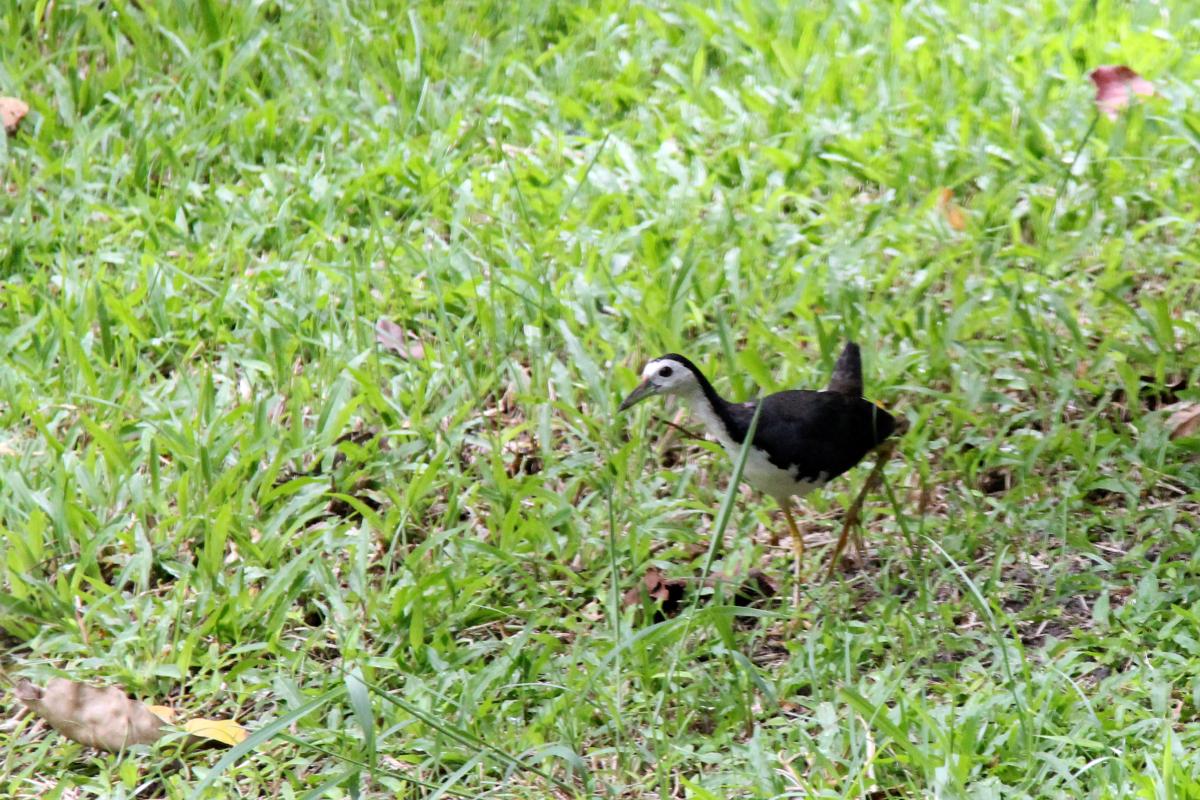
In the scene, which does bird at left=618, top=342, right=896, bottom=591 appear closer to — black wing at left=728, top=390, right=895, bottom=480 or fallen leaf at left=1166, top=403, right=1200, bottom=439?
black wing at left=728, top=390, right=895, bottom=480

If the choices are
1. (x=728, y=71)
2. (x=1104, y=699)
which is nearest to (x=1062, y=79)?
(x=728, y=71)

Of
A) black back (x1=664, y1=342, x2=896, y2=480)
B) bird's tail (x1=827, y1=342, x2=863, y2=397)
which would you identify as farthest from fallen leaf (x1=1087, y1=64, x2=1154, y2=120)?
→ black back (x1=664, y1=342, x2=896, y2=480)

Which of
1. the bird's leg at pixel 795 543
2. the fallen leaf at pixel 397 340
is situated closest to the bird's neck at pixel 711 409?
the bird's leg at pixel 795 543

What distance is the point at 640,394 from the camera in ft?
14.5

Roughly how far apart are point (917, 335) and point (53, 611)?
2.84 meters

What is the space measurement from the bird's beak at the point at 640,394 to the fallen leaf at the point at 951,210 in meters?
1.77

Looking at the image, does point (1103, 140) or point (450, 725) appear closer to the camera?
point (450, 725)

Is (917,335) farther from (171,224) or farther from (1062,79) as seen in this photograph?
(171,224)

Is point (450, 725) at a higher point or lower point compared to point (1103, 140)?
lower

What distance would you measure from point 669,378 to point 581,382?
2.35ft

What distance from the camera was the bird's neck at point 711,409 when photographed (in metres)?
4.27

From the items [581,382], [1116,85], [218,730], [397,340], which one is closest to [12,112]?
[397,340]

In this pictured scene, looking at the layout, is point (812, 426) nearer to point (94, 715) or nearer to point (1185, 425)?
point (1185, 425)

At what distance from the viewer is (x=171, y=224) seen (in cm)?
567
